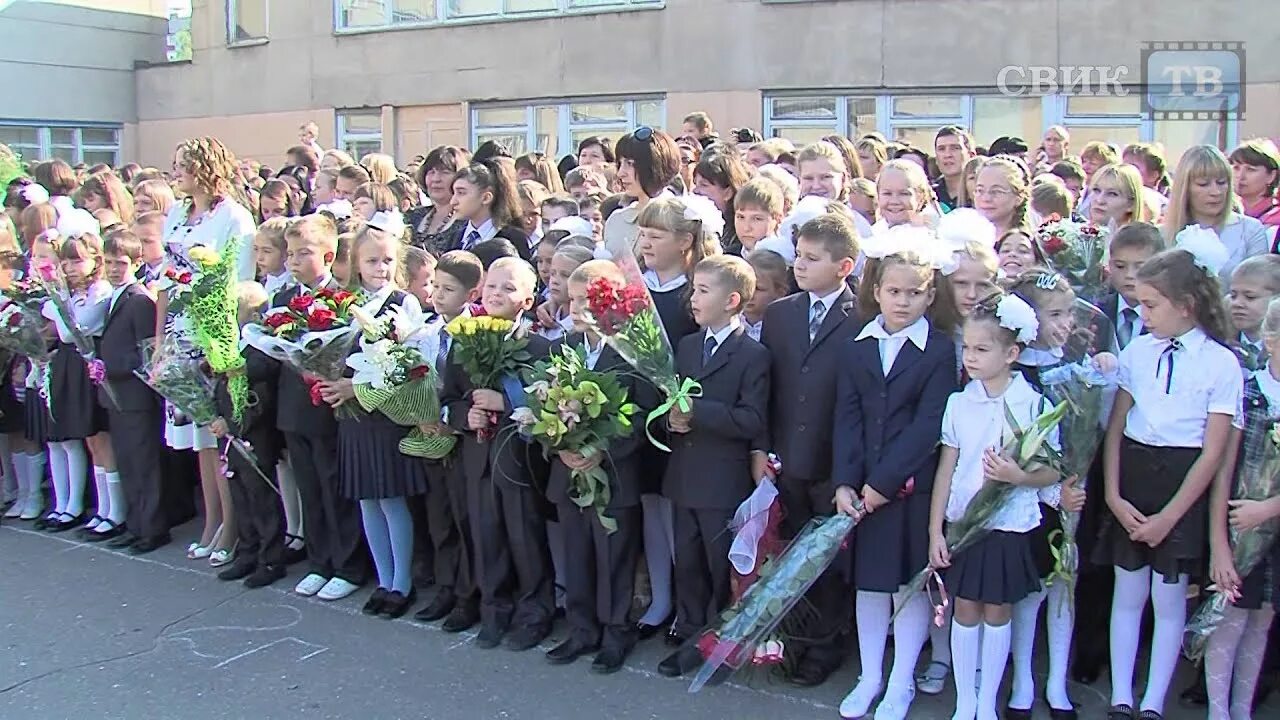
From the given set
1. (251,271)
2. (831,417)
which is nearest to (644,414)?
(831,417)

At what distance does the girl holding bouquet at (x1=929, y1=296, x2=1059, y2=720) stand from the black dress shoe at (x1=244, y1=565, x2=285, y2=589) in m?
3.47

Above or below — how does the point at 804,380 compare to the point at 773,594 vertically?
above

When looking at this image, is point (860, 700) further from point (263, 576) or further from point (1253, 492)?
point (263, 576)

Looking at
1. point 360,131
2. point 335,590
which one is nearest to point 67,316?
point 335,590

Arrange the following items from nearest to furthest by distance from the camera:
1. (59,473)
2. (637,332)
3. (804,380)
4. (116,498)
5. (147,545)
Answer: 1. (637,332)
2. (804,380)
3. (147,545)
4. (116,498)
5. (59,473)

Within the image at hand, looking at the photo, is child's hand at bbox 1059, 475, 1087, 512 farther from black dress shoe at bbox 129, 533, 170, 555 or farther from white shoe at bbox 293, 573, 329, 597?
black dress shoe at bbox 129, 533, 170, 555

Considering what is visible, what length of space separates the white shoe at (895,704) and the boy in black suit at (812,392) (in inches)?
14.2

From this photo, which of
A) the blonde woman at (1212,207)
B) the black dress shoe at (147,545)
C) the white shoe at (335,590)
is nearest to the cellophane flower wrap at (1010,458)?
the blonde woman at (1212,207)

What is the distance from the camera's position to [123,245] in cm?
679

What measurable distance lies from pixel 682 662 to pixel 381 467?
5.65 ft

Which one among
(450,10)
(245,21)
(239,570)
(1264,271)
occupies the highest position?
(245,21)

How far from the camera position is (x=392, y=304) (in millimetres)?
5508

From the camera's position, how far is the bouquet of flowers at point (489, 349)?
497 centimetres

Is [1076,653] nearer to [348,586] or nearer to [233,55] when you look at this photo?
[348,586]
